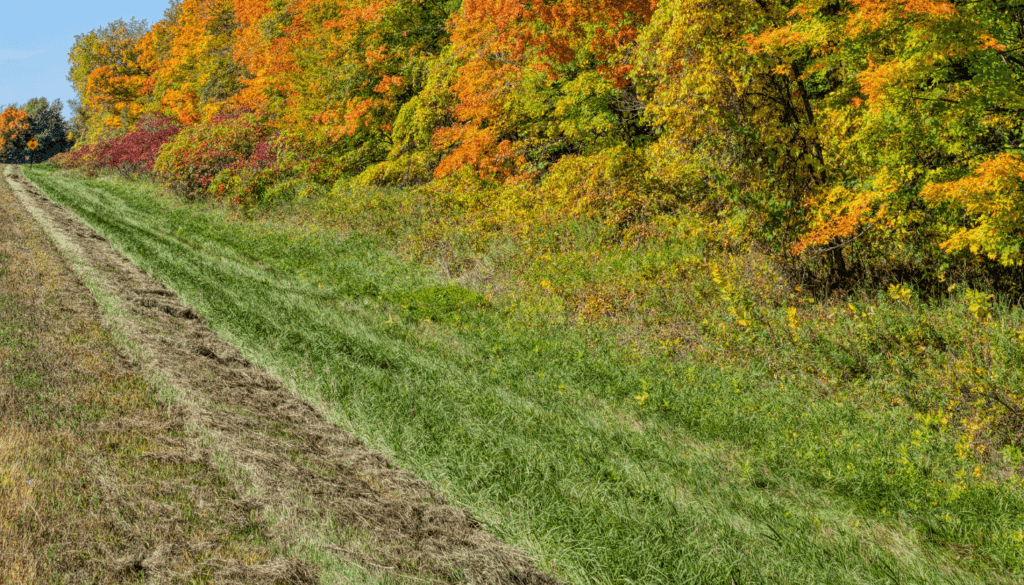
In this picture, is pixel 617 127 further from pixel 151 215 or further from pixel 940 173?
pixel 151 215

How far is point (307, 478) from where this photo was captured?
4.23 m

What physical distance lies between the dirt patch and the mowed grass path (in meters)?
0.20

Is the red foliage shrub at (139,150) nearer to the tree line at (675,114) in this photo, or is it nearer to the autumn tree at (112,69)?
the tree line at (675,114)

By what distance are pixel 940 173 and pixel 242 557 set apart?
7.12 m

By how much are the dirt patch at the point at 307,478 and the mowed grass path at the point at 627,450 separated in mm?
198

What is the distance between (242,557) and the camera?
331cm

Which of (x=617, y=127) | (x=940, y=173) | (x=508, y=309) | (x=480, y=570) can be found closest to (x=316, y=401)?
(x=480, y=570)

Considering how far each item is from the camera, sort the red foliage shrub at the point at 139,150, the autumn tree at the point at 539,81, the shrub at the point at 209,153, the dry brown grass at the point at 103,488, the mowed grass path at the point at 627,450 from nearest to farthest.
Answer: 1. the dry brown grass at the point at 103,488
2. the mowed grass path at the point at 627,450
3. the autumn tree at the point at 539,81
4. the shrub at the point at 209,153
5. the red foliage shrub at the point at 139,150

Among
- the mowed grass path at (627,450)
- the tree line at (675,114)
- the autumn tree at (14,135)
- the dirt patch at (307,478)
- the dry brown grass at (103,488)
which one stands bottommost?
the mowed grass path at (627,450)

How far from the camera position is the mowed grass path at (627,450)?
361 centimetres

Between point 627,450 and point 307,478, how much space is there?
99.6 inches

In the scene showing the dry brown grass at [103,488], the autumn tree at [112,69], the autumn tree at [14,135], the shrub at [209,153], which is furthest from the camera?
the autumn tree at [14,135]

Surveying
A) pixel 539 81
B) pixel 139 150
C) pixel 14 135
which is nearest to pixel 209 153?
pixel 139 150

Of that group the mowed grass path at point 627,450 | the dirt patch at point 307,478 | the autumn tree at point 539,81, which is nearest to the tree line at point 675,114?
the autumn tree at point 539,81
